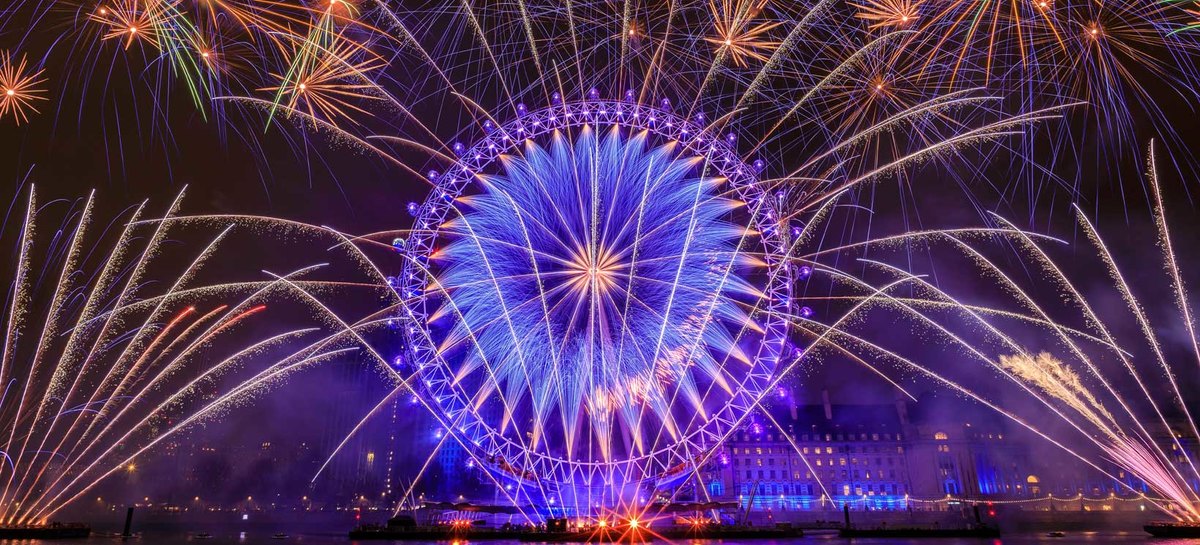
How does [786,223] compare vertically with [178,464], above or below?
above

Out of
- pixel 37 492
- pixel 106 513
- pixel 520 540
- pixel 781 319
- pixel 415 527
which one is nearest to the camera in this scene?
pixel 781 319

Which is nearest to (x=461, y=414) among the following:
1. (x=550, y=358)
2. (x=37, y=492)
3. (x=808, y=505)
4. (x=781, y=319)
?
(x=550, y=358)

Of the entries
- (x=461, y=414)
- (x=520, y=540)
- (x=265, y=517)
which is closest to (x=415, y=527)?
(x=520, y=540)

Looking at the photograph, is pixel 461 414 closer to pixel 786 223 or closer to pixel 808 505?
pixel 786 223

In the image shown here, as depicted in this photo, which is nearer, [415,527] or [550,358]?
[550,358]

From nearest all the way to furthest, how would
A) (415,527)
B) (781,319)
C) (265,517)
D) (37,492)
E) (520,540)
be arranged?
1. (781,319)
2. (520,540)
3. (415,527)
4. (37,492)
5. (265,517)

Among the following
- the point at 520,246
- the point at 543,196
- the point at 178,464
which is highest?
the point at 543,196

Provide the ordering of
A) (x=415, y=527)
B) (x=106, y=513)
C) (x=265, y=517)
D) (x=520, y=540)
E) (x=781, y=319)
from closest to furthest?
(x=781, y=319) → (x=520, y=540) → (x=415, y=527) → (x=265, y=517) → (x=106, y=513)

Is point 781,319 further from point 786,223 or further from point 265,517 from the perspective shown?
point 265,517

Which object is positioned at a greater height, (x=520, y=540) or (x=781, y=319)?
(x=781, y=319)
